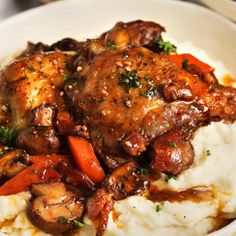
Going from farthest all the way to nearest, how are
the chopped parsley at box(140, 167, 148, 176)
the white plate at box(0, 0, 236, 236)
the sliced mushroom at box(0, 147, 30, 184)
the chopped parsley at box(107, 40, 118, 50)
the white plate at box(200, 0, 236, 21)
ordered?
the white plate at box(0, 0, 236, 236) → the white plate at box(200, 0, 236, 21) → the chopped parsley at box(107, 40, 118, 50) → the sliced mushroom at box(0, 147, 30, 184) → the chopped parsley at box(140, 167, 148, 176)

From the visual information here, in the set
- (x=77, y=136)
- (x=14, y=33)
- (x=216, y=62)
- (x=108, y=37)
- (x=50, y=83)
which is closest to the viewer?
(x=77, y=136)

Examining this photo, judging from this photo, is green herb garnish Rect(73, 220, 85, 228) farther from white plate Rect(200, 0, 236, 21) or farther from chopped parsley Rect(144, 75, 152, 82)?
white plate Rect(200, 0, 236, 21)

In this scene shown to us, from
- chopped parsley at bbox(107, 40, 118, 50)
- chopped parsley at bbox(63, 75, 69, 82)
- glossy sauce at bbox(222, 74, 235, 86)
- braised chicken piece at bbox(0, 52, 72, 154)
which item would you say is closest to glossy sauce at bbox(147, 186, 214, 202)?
braised chicken piece at bbox(0, 52, 72, 154)

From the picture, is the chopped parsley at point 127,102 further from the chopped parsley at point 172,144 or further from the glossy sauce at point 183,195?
the glossy sauce at point 183,195

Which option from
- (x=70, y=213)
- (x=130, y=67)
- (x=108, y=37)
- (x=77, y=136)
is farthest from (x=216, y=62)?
(x=70, y=213)

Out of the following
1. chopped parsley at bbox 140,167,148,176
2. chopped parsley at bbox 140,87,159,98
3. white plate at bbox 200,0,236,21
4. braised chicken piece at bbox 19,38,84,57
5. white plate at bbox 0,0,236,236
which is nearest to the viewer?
chopped parsley at bbox 140,167,148,176

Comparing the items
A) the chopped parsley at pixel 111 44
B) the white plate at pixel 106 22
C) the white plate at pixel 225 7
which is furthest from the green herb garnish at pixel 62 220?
the white plate at pixel 225 7

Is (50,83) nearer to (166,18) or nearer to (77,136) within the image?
(77,136)
